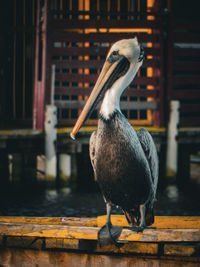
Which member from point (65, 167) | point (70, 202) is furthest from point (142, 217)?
point (65, 167)

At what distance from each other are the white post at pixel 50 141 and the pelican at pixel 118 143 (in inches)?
174

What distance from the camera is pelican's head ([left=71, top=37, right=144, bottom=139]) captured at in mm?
4043

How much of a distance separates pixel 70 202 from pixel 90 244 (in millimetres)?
4495

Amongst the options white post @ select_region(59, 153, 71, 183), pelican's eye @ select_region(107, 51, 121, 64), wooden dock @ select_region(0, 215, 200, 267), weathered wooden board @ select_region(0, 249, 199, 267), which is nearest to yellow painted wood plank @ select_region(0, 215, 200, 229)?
wooden dock @ select_region(0, 215, 200, 267)

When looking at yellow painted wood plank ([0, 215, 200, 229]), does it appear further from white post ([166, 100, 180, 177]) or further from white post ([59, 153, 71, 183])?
white post ([166, 100, 180, 177])

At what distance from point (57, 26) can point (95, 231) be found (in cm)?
618

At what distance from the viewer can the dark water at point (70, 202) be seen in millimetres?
8102

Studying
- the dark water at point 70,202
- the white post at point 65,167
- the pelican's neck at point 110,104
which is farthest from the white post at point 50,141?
the pelican's neck at point 110,104

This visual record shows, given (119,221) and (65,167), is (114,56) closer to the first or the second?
(119,221)

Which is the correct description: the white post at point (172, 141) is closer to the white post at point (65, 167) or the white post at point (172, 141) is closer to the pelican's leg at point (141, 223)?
the white post at point (65, 167)

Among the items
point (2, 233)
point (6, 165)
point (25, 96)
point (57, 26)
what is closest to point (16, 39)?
point (25, 96)

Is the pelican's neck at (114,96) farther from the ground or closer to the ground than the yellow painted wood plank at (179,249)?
farther from the ground

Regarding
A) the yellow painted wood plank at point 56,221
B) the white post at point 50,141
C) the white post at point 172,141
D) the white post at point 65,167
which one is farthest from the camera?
the white post at point 65,167

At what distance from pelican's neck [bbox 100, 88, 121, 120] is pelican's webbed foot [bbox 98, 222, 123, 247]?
935 millimetres
